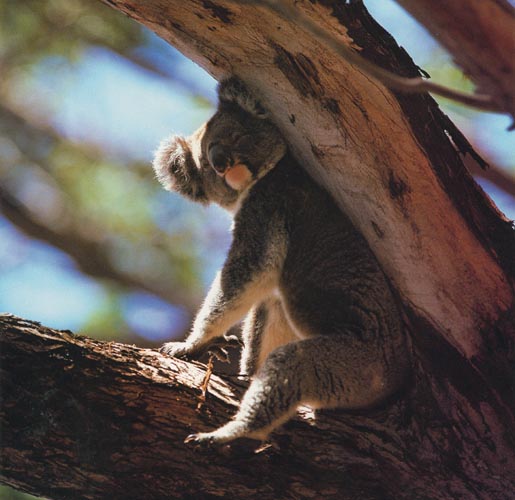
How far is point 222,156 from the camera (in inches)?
144

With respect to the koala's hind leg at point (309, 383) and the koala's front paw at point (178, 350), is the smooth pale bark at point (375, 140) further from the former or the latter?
the koala's front paw at point (178, 350)

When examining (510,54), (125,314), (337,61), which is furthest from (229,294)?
(125,314)

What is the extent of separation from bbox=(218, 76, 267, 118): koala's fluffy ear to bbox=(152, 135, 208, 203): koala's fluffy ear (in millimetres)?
603

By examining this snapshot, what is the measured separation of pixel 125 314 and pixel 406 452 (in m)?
3.08

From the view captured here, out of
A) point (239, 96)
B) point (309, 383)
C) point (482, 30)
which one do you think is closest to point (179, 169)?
point (239, 96)

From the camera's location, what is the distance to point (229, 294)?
10.9ft

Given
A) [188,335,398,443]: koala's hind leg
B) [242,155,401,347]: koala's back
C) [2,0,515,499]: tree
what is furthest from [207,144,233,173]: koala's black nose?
[188,335,398,443]: koala's hind leg

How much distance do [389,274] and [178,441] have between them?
1180 mm

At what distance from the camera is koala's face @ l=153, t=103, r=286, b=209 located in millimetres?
3572

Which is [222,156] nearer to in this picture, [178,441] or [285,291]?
[285,291]

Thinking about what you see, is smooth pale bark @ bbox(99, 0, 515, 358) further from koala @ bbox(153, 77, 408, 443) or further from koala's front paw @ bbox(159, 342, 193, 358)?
koala's front paw @ bbox(159, 342, 193, 358)

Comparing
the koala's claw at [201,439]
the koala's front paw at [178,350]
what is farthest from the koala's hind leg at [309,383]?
the koala's front paw at [178,350]

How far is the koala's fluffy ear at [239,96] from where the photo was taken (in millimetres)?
3383

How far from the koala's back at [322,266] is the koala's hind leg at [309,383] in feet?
0.39
